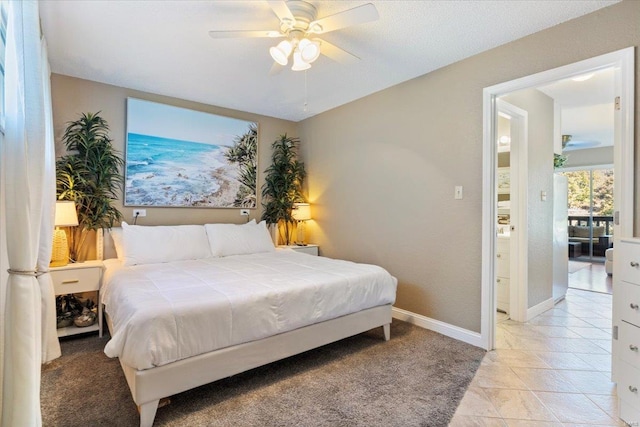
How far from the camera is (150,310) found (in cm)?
171

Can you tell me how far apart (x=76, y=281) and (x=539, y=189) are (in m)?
4.68

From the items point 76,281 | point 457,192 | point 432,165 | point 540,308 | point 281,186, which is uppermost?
point 432,165

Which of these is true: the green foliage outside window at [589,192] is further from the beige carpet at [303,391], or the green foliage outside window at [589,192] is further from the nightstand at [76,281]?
the nightstand at [76,281]

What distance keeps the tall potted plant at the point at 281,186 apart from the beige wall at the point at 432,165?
658mm

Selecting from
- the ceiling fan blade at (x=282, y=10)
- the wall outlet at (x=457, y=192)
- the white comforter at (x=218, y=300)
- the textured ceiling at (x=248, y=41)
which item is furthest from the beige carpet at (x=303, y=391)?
the textured ceiling at (x=248, y=41)

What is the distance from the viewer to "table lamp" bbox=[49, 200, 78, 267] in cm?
276

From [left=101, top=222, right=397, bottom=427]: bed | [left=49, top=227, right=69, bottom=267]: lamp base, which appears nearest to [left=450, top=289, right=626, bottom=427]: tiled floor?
[left=101, top=222, right=397, bottom=427]: bed

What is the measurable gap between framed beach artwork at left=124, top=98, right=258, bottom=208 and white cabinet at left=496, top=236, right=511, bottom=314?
3.11 meters

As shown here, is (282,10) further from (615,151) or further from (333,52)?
(615,151)

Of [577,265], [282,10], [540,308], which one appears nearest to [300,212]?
[282,10]

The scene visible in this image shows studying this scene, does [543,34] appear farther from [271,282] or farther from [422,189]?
[271,282]

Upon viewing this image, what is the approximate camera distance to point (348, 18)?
1906 mm

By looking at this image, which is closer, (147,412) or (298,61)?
(147,412)

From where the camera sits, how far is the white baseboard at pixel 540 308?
134 inches
